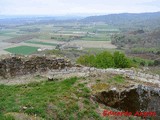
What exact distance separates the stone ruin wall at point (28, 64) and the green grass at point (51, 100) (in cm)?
404

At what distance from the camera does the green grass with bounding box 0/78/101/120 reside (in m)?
14.5

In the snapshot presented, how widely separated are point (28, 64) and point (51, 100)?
26.8 feet

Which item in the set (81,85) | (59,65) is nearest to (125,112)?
(81,85)

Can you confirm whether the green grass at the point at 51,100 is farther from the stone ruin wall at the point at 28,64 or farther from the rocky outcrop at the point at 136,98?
the stone ruin wall at the point at 28,64

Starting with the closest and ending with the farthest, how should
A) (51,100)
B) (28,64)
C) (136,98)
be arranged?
(51,100) < (136,98) < (28,64)

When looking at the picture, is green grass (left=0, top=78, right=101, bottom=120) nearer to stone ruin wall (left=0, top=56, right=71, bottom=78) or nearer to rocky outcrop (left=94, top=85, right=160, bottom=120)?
rocky outcrop (left=94, top=85, right=160, bottom=120)

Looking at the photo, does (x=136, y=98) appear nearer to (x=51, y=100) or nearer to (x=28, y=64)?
(x=51, y=100)

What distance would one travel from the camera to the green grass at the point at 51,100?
14.5m

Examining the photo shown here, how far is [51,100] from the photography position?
15.7 metres

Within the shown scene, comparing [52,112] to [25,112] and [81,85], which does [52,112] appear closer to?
[25,112]

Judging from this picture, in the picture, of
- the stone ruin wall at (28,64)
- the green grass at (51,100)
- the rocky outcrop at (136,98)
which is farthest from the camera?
the stone ruin wall at (28,64)

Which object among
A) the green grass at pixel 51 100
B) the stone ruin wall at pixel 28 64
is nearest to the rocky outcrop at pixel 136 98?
the green grass at pixel 51 100

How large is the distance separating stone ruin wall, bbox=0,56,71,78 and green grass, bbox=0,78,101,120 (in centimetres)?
404

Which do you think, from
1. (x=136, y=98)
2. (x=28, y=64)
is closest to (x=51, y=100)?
(x=136, y=98)
